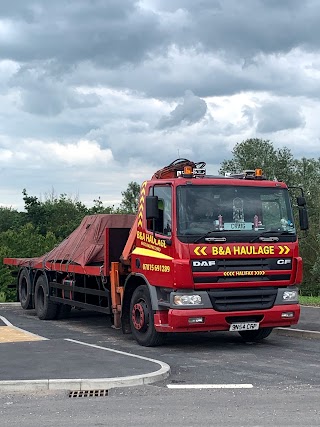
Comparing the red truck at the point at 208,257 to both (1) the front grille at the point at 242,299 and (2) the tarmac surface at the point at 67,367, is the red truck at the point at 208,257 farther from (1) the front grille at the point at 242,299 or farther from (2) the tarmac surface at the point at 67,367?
(2) the tarmac surface at the point at 67,367

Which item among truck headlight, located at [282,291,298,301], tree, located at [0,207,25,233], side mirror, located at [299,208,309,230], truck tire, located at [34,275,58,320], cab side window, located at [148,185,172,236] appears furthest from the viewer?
tree, located at [0,207,25,233]

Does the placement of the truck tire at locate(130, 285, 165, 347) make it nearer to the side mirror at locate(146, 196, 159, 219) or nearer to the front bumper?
the front bumper

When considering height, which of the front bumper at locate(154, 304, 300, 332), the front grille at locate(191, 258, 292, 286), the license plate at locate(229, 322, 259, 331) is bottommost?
the license plate at locate(229, 322, 259, 331)

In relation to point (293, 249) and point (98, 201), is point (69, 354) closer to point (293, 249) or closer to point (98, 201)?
point (293, 249)

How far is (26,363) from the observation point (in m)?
10.7

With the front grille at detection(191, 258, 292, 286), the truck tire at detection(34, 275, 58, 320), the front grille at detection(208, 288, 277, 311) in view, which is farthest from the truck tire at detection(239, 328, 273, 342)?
the truck tire at detection(34, 275, 58, 320)

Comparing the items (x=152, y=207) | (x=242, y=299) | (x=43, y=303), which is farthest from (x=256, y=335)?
(x=43, y=303)

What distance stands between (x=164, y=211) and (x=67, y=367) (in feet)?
11.9

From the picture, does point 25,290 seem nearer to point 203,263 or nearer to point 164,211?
point 164,211

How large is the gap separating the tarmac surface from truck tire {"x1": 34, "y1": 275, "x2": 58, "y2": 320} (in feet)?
15.1

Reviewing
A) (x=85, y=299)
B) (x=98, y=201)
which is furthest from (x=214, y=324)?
(x=98, y=201)

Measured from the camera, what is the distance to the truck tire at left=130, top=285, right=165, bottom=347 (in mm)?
13094

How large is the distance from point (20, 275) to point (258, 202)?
31.5 ft

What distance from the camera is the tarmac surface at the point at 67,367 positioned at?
934 cm
